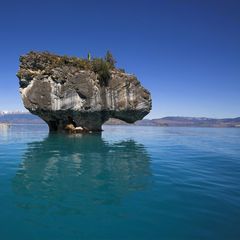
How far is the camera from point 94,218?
852cm

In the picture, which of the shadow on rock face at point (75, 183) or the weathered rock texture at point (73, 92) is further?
the weathered rock texture at point (73, 92)

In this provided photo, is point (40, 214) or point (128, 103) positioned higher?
point (128, 103)

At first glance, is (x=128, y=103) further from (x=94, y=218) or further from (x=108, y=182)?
(x=94, y=218)

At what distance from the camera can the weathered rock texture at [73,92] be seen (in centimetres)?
4556

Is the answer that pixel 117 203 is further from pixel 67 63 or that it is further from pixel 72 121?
pixel 72 121

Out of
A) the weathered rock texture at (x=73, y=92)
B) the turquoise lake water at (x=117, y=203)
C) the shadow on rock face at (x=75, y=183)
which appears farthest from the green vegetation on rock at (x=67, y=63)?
the turquoise lake water at (x=117, y=203)

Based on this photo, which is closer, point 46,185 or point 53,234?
point 53,234

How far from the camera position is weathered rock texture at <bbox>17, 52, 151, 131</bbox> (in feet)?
149

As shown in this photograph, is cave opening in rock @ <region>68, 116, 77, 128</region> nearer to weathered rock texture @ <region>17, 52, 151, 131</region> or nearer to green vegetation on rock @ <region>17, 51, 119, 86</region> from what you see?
weathered rock texture @ <region>17, 52, 151, 131</region>

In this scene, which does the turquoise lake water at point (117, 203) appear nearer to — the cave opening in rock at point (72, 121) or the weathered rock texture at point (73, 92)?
the weathered rock texture at point (73, 92)

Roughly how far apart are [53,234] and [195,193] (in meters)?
6.81

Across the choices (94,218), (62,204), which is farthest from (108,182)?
(94,218)

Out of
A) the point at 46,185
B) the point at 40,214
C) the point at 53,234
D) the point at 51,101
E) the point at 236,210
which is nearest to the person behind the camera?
the point at 53,234

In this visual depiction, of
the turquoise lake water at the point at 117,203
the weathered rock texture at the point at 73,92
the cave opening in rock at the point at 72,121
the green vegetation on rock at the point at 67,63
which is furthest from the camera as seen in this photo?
the cave opening in rock at the point at 72,121
